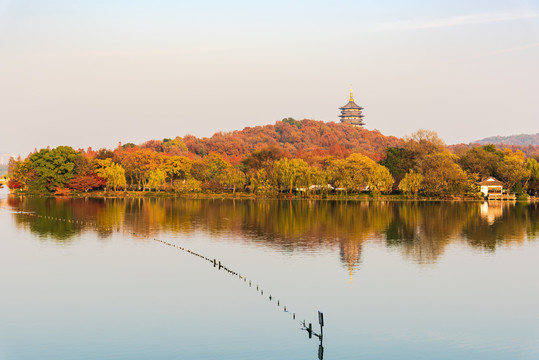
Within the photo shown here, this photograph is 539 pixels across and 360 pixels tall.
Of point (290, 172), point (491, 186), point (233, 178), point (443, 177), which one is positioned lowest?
point (491, 186)

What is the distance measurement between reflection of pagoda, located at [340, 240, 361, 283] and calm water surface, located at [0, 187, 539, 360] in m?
0.16

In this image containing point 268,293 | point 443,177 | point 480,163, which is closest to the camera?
point 268,293

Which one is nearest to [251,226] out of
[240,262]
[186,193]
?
[240,262]

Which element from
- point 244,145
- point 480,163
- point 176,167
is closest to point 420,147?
point 480,163

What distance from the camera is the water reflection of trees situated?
1371 inches

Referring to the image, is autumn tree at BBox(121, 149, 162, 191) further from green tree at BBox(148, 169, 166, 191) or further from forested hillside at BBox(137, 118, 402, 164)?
forested hillside at BBox(137, 118, 402, 164)

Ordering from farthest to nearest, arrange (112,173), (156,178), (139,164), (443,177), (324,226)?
(139,164)
(156,178)
(112,173)
(443,177)
(324,226)

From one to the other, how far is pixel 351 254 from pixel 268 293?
9714 mm

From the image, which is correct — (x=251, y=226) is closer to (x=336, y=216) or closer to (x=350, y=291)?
(x=336, y=216)

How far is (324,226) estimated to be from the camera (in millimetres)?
43281

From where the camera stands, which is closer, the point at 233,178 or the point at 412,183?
the point at 412,183

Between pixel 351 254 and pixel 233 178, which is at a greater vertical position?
pixel 233 178

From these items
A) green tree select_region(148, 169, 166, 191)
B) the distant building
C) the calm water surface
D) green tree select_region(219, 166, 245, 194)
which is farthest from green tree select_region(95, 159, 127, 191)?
the distant building

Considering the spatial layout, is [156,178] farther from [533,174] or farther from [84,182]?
[533,174]
